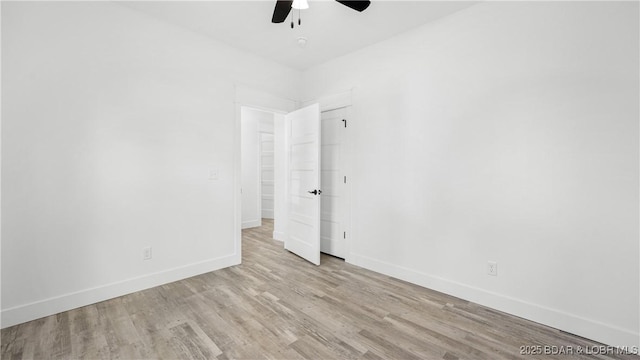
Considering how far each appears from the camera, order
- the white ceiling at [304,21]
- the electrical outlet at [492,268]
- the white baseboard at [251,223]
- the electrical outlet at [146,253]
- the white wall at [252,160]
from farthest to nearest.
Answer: the white wall at [252,160] → the white baseboard at [251,223] → the electrical outlet at [146,253] → the white ceiling at [304,21] → the electrical outlet at [492,268]

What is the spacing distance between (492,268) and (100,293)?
364 cm

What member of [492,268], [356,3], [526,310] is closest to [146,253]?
[356,3]

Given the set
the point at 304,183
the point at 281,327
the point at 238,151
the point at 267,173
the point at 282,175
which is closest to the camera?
the point at 281,327

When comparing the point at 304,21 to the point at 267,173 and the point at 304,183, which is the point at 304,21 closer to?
the point at 304,183

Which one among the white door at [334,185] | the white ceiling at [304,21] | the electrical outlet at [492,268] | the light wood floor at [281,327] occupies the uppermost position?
the white ceiling at [304,21]

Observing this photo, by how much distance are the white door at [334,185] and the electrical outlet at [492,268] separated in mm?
1668

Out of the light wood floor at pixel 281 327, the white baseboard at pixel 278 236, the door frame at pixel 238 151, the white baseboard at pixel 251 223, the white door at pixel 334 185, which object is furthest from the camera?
the white baseboard at pixel 251 223

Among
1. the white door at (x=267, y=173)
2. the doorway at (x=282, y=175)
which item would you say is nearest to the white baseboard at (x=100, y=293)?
the doorway at (x=282, y=175)

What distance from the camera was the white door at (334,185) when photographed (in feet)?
11.7

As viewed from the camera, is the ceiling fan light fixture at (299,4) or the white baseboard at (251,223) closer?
the ceiling fan light fixture at (299,4)

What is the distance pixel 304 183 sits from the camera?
3621mm

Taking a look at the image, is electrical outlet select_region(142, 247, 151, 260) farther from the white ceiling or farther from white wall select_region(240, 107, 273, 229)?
white wall select_region(240, 107, 273, 229)

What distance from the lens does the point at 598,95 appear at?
1.92 metres

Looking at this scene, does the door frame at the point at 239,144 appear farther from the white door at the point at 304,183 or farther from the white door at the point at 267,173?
the white door at the point at 267,173
